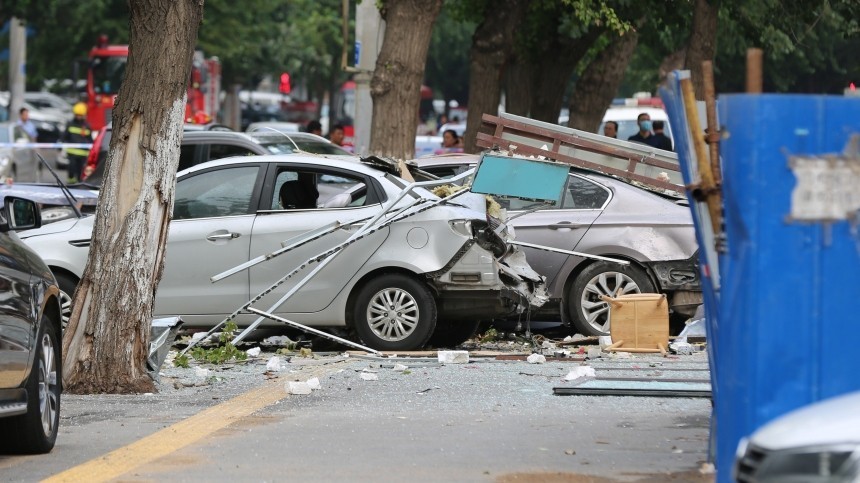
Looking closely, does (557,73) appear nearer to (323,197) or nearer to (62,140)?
(323,197)

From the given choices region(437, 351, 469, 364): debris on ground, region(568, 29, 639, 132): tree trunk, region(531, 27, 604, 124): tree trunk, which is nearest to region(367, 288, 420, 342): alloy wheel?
region(437, 351, 469, 364): debris on ground

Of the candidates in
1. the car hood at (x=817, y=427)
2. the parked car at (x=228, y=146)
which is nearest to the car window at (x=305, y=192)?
the parked car at (x=228, y=146)

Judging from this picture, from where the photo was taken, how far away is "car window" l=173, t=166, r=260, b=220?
12516 mm

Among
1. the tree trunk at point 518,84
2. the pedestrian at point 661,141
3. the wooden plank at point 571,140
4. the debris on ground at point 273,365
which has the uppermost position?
the tree trunk at point 518,84

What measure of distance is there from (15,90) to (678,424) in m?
41.2

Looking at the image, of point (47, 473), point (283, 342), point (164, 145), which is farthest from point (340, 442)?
point (283, 342)

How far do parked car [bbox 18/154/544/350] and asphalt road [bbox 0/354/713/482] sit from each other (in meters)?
0.99

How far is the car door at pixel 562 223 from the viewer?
518 inches

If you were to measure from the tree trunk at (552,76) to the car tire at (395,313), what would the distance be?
13.0 meters

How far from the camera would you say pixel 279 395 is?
9805mm

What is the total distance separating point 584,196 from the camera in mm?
13414

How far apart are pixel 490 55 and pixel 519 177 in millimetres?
10489

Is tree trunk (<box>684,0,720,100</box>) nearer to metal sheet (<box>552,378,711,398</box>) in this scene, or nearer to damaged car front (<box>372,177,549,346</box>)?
damaged car front (<box>372,177,549,346</box>)

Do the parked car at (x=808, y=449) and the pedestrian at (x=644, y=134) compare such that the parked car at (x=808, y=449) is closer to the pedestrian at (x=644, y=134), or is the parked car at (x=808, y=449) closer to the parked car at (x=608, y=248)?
the parked car at (x=608, y=248)
